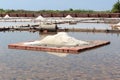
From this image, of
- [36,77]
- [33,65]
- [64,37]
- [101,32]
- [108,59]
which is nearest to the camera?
[36,77]

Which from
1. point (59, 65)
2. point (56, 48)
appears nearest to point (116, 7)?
point (56, 48)

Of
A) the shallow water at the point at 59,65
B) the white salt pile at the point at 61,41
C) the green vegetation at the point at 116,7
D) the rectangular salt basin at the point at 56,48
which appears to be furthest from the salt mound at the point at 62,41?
the green vegetation at the point at 116,7

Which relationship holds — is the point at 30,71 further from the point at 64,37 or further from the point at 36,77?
the point at 64,37

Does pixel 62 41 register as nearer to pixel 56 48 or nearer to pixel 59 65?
pixel 56 48

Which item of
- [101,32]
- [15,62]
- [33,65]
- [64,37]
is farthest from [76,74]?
[101,32]

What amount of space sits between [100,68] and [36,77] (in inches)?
101

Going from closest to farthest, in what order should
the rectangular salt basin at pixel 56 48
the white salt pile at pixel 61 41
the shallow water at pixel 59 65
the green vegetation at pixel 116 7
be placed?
the shallow water at pixel 59 65 → the rectangular salt basin at pixel 56 48 → the white salt pile at pixel 61 41 → the green vegetation at pixel 116 7

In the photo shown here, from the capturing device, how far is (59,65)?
11.8 meters

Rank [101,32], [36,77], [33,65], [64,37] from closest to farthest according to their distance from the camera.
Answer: [36,77], [33,65], [64,37], [101,32]

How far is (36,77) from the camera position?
9945mm

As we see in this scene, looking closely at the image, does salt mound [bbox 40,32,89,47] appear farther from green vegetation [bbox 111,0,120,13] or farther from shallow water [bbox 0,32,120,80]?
green vegetation [bbox 111,0,120,13]

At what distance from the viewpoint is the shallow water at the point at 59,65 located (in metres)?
10.1

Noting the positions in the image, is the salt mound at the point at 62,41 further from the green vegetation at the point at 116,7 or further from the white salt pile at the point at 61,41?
the green vegetation at the point at 116,7

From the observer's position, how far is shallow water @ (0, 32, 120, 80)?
10.1 m
